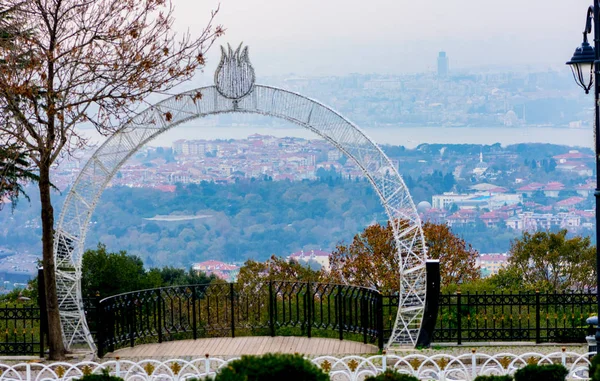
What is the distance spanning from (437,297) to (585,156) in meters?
70.6

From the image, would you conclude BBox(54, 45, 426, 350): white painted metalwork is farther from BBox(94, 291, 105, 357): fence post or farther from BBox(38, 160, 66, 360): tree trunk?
BBox(38, 160, 66, 360): tree trunk

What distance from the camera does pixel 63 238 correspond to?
12.3 meters

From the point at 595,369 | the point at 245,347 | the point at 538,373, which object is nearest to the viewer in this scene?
the point at 595,369

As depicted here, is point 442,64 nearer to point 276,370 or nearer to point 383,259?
point 383,259

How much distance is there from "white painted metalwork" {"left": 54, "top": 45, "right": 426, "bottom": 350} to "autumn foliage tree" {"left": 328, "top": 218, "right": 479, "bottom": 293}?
922 cm

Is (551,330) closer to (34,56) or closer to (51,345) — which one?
(51,345)

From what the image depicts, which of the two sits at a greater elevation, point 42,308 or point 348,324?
point 42,308

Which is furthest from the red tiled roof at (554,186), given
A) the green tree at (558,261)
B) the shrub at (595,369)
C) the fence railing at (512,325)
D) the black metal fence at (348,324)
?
the shrub at (595,369)

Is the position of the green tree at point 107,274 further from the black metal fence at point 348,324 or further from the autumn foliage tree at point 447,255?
the black metal fence at point 348,324

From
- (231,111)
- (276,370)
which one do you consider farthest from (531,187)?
(276,370)

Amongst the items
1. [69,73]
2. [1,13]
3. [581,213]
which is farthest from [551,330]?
[581,213]

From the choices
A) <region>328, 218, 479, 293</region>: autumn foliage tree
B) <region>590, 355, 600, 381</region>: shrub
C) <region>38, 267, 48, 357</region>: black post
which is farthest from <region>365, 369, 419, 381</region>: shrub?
<region>328, 218, 479, 293</region>: autumn foliage tree

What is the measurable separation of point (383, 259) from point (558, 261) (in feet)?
14.6

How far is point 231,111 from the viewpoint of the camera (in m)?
12.0
